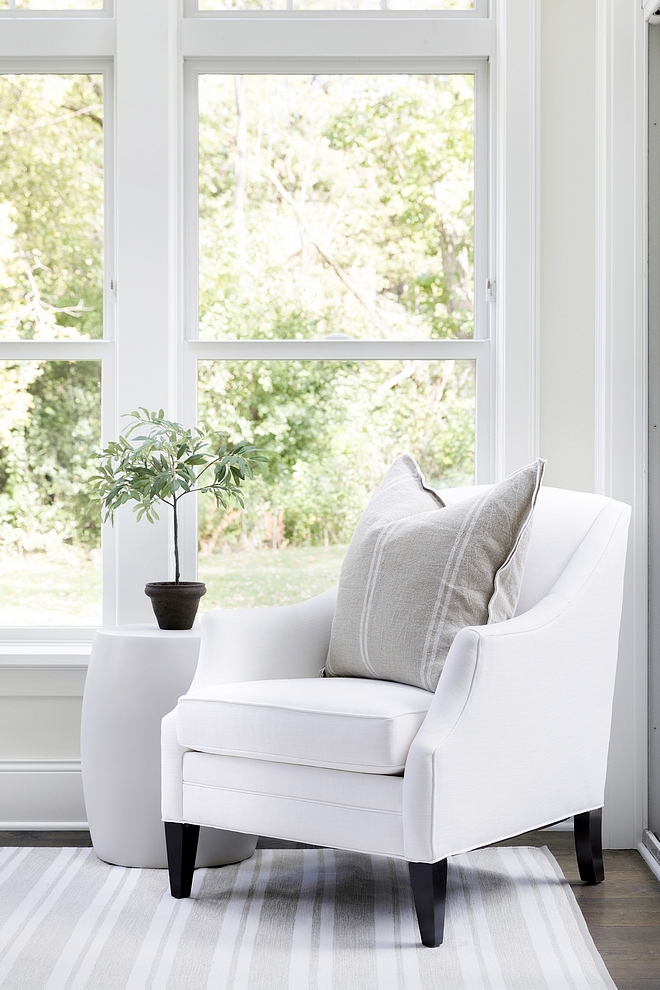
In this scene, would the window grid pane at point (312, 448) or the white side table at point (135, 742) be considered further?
the window grid pane at point (312, 448)

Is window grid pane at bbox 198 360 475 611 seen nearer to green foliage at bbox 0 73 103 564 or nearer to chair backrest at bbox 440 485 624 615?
green foliage at bbox 0 73 103 564

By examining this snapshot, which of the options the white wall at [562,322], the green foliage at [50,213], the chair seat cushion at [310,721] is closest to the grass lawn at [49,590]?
the white wall at [562,322]

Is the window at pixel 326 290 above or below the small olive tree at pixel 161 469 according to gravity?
above

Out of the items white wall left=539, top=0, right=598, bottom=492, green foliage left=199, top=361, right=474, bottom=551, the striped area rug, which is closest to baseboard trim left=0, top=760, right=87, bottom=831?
the striped area rug

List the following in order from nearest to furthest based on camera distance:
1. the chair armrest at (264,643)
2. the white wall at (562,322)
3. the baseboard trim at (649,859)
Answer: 1. the chair armrest at (264,643)
2. the baseboard trim at (649,859)
3. the white wall at (562,322)

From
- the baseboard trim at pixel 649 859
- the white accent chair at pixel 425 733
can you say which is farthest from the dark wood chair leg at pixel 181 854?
the baseboard trim at pixel 649 859

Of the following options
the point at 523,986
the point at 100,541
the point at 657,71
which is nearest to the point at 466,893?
the point at 523,986

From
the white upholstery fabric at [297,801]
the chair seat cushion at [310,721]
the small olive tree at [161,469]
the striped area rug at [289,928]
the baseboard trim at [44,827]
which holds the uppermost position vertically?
the small olive tree at [161,469]

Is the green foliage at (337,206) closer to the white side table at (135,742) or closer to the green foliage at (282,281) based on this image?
the green foliage at (282,281)

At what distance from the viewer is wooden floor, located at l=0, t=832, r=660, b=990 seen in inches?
71.5

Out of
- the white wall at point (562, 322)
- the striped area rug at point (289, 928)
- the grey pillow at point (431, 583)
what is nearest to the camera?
the striped area rug at point (289, 928)

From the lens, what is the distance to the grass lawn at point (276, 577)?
9.69ft

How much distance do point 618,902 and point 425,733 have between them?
72cm

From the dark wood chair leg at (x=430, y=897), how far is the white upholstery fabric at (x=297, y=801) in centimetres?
6
